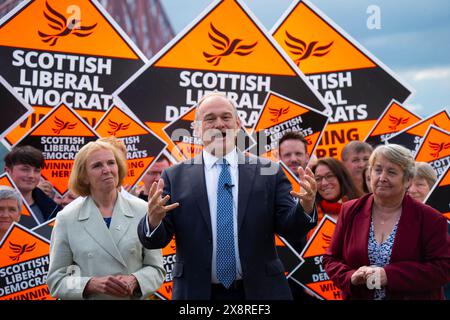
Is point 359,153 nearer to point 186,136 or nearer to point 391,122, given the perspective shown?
point 391,122

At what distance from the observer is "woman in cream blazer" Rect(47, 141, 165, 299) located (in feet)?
11.4

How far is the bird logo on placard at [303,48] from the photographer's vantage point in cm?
574

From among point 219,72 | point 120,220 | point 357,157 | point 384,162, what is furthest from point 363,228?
point 219,72

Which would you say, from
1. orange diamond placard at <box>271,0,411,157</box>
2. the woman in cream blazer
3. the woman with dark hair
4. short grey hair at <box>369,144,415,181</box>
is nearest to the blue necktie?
the woman in cream blazer

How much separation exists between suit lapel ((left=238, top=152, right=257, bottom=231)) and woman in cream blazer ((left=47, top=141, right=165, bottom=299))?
0.76m

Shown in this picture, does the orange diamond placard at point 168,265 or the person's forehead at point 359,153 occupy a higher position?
the person's forehead at point 359,153

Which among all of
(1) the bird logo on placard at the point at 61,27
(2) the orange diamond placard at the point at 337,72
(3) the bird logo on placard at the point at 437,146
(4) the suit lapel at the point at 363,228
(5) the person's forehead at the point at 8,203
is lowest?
(4) the suit lapel at the point at 363,228

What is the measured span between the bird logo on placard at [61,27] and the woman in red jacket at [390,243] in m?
2.84

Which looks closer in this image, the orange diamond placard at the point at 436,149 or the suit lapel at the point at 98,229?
the suit lapel at the point at 98,229

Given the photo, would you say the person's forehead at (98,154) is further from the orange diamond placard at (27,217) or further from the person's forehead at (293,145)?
the person's forehead at (293,145)

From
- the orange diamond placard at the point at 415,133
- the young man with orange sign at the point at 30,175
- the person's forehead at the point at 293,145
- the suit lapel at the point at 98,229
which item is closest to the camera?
the suit lapel at the point at 98,229

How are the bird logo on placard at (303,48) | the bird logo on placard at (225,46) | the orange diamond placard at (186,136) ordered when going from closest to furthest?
1. the orange diamond placard at (186,136)
2. the bird logo on placard at (225,46)
3. the bird logo on placard at (303,48)

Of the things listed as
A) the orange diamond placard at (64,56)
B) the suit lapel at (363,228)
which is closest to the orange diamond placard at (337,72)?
the orange diamond placard at (64,56)

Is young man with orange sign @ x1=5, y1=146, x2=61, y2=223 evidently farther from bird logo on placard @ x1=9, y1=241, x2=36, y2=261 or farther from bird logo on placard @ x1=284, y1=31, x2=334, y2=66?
bird logo on placard @ x1=284, y1=31, x2=334, y2=66
